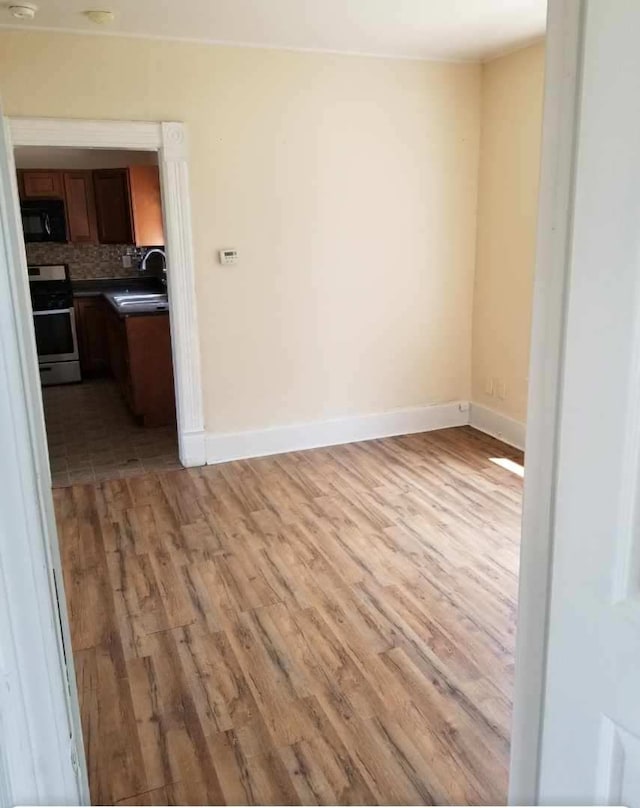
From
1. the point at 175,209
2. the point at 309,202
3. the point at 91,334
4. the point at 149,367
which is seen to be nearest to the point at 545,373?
the point at 175,209

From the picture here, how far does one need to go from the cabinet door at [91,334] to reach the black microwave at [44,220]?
688 mm

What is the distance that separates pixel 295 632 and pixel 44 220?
5.48 meters

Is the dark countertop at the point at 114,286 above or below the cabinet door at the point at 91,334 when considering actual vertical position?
above

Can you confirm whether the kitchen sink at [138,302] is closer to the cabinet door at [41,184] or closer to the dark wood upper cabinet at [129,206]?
the dark wood upper cabinet at [129,206]

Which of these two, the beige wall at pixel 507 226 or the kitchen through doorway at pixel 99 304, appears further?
the kitchen through doorway at pixel 99 304

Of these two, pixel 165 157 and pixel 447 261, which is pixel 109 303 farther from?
pixel 447 261

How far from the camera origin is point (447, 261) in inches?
194

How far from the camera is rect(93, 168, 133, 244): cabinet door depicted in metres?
6.53

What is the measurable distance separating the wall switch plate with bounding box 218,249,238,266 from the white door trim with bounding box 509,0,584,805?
3.27 m

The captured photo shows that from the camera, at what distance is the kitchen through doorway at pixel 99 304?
16.8ft

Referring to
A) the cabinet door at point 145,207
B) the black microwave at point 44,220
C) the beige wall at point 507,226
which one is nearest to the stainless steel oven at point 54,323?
the black microwave at point 44,220

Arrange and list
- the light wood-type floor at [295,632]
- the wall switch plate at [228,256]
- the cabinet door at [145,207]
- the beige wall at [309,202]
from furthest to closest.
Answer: the cabinet door at [145,207]
the wall switch plate at [228,256]
the beige wall at [309,202]
the light wood-type floor at [295,632]

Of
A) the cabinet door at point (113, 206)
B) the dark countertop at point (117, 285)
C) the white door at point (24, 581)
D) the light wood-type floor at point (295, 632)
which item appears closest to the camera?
the white door at point (24, 581)

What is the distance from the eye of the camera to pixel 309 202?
440 cm
